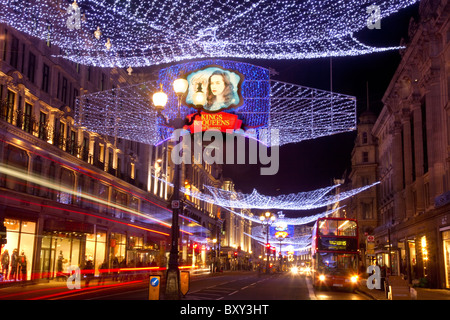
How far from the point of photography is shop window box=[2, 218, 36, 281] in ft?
94.7

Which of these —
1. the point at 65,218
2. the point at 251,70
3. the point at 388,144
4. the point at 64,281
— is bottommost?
the point at 64,281

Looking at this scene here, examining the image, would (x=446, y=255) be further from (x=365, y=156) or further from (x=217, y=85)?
(x=365, y=156)

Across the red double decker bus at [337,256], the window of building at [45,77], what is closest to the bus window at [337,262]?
the red double decker bus at [337,256]

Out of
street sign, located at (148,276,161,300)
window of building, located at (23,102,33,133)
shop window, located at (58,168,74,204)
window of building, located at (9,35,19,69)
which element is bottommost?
street sign, located at (148,276,161,300)

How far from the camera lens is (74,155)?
126ft

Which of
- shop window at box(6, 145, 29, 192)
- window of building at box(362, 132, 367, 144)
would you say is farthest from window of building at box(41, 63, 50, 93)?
window of building at box(362, 132, 367, 144)

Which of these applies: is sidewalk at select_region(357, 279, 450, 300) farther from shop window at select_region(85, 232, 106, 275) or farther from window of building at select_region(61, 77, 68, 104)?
A: window of building at select_region(61, 77, 68, 104)

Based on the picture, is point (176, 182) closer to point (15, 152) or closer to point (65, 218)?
point (15, 152)

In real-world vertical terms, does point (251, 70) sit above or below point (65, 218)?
above

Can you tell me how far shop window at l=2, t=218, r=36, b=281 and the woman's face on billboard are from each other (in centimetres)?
1601

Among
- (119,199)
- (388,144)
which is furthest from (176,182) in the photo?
(388,144)

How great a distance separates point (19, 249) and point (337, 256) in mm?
18177
